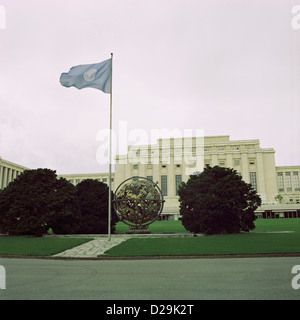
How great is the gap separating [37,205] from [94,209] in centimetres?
501

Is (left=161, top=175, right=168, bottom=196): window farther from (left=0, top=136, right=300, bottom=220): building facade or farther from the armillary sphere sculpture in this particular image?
the armillary sphere sculpture

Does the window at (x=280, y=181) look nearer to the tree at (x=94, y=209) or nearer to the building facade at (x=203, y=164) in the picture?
the building facade at (x=203, y=164)

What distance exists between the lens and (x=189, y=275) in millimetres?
8250

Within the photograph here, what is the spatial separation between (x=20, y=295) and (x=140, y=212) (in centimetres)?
1770

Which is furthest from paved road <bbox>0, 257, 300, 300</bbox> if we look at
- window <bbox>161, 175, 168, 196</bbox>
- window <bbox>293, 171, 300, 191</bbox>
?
window <bbox>293, 171, 300, 191</bbox>

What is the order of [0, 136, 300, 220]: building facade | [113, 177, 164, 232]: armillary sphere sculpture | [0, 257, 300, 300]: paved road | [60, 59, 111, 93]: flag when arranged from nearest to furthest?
[0, 257, 300, 300]: paved road, [60, 59, 111, 93]: flag, [113, 177, 164, 232]: armillary sphere sculpture, [0, 136, 300, 220]: building facade

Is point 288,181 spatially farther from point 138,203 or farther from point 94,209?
point 94,209

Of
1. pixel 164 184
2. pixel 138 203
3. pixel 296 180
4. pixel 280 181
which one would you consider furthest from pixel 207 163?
pixel 138 203

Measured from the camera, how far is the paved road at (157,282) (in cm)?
614

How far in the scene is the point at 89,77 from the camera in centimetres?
1812

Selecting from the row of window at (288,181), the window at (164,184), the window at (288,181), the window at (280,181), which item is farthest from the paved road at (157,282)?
the window at (288,181)

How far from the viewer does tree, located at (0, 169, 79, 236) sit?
2214 cm

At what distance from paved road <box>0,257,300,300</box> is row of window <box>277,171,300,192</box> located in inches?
3564
